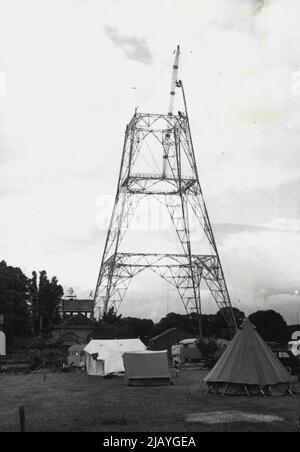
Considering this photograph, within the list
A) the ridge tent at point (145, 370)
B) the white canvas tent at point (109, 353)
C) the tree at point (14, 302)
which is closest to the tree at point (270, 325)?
the tree at point (14, 302)

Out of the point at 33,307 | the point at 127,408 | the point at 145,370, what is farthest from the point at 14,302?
the point at 127,408

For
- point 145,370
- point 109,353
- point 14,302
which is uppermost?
point 14,302

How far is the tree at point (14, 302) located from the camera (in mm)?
80938

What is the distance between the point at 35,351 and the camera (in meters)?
52.0

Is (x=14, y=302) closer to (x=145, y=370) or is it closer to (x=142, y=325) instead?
(x=142, y=325)

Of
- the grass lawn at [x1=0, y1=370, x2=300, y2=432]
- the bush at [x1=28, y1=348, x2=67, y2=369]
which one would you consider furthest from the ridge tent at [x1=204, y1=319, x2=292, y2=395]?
the bush at [x1=28, y1=348, x2=67, y2=369]

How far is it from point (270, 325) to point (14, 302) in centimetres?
4745

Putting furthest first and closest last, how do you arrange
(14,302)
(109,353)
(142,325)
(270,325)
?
1. (142,325)
2. (270,325)
3. (14,302)
4. (109,353)

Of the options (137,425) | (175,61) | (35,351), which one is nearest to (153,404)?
(137,425)

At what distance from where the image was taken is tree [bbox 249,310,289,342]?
335 feet

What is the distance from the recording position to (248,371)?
2403 cm

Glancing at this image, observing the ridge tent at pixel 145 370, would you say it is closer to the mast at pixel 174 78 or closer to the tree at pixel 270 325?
the mast at pixel 174 78
